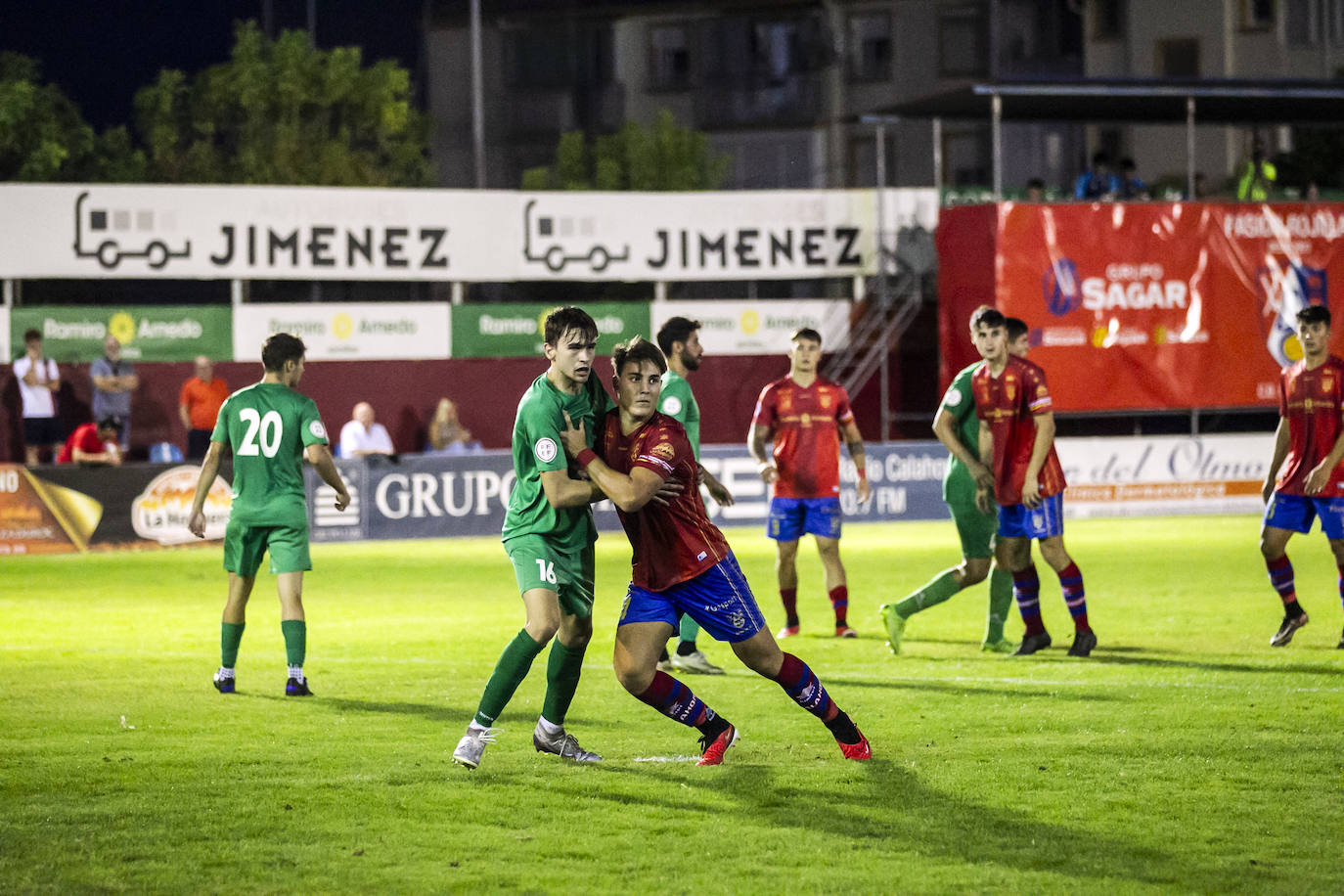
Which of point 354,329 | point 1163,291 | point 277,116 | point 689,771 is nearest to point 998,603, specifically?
point 689,771

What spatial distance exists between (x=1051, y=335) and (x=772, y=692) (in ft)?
59.8

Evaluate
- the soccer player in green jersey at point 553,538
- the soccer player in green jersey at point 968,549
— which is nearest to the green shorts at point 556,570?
the soccer player in green jersey at point 553,538

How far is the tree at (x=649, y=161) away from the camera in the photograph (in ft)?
143

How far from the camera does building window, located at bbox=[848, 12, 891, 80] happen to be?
50.6m

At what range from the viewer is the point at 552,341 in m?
7.03

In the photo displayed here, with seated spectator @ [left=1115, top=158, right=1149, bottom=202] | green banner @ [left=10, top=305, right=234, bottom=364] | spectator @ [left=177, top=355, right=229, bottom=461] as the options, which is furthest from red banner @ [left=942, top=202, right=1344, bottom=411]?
green banner @ [left=10, top=305, right=234, bottom=364]

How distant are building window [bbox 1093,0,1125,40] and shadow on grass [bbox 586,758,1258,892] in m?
50.0

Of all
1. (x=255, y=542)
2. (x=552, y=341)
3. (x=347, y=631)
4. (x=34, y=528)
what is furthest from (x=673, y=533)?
(x=34, y=528)

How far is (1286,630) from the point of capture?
37.4 feet

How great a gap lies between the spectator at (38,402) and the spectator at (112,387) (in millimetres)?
669

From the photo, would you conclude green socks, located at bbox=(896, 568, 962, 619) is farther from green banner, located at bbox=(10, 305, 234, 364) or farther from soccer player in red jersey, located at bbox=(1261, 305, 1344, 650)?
green banner, located at bbox=(10, 305, 234, 364)

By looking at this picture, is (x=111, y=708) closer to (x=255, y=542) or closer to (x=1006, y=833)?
(x=255, y=542)

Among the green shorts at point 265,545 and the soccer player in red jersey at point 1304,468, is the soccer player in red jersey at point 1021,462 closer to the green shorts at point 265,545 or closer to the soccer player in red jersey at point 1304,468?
the soccer player in red jersey at point 1304,468

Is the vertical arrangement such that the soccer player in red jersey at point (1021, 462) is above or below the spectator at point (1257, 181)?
below
